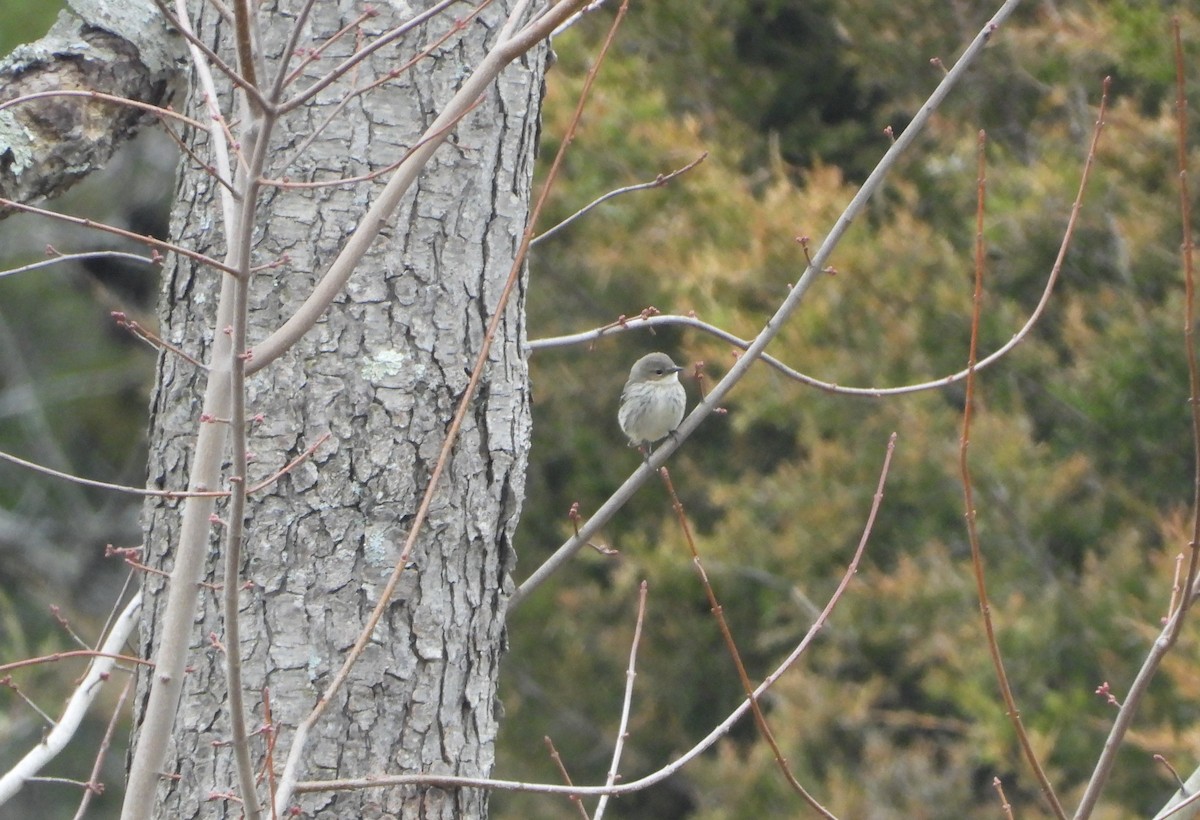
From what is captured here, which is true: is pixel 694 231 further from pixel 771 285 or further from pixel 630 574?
pixel 630 574

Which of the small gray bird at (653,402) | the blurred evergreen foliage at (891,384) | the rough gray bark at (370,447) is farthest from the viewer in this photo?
the blurred evergreen foliage at (891,384)

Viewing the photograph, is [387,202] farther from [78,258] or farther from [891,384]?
[891,384]

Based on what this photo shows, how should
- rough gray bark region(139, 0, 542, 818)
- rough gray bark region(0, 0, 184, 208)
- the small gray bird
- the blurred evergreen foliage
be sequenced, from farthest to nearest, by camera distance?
the blurred evergreen foliage
the small gray bird
rough gray bark region(0, 0, 184, 208)
rough gray bark region(139, 0, 542, 818)

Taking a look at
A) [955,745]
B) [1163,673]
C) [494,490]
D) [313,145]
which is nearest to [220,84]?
[313,145]

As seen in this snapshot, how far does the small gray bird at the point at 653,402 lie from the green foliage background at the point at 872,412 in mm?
1302

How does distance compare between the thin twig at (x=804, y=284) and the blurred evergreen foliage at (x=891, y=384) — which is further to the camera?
the blurred evergreen foliage at (x=891, y=384)

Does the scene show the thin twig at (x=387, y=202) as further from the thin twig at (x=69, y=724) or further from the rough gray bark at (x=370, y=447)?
the thin twig at (x=69, y=724)

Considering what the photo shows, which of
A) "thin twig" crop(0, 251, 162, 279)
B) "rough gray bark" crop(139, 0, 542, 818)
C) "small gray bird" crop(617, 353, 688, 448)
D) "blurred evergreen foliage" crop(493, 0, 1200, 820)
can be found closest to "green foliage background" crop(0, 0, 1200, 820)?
"blurred evergreen foliage" crop(493, 0, 1200, 820)

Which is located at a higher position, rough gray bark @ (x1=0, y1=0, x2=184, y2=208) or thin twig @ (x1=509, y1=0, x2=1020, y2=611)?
rough gray bark @ (x1=0, y1=0, x2=184, y2=208)

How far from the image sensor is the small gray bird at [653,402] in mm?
6418

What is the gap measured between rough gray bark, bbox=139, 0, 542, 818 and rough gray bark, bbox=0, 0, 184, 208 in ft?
2.03

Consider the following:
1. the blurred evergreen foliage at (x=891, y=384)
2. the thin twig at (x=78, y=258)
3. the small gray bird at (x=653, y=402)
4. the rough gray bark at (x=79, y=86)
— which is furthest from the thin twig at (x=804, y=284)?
the blurred evergreen foliage at (x=891, y=384)

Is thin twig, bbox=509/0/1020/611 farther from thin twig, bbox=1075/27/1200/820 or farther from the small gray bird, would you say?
the small gray bird

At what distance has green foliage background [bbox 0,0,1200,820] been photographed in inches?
306
